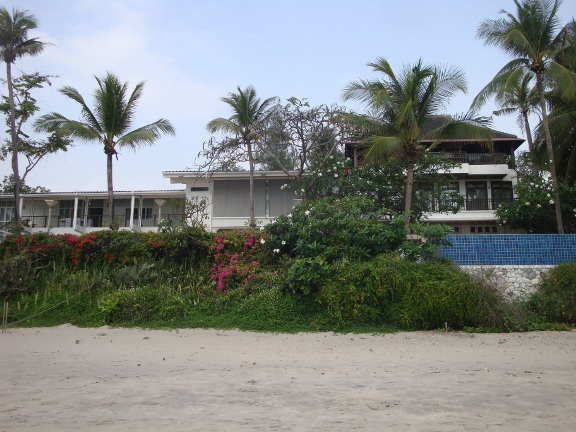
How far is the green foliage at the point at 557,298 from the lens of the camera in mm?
11242

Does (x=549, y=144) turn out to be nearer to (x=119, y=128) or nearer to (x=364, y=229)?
(x=364, y=229)

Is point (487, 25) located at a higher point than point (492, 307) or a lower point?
higher

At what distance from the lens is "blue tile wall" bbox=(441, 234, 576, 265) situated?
1253 centimetres

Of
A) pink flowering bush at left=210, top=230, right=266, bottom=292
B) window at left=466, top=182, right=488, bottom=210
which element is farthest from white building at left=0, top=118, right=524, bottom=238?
pink flowering bush at left=210, top=230, right=266, bottom=292

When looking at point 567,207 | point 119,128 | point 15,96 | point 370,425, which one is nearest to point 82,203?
point 15,96

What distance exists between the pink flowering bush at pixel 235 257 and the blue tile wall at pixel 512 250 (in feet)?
17.1

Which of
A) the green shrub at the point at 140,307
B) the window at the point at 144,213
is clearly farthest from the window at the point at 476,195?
the green shrub at the point at 140,307

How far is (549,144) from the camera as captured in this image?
16.4 metres

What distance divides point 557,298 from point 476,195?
691 inches

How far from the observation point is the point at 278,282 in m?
12.6

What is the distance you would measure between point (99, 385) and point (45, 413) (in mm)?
1321

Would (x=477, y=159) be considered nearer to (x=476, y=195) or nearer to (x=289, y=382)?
(x=476, y=195)

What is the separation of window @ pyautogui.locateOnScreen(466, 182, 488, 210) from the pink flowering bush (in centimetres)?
1772

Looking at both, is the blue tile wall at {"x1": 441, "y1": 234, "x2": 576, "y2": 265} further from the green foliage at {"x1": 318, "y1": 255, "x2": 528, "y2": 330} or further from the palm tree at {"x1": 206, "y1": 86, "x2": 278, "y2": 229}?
the palm tree at {"x1": 206, "y1": 86, "x2": 278, "y2": 229}
